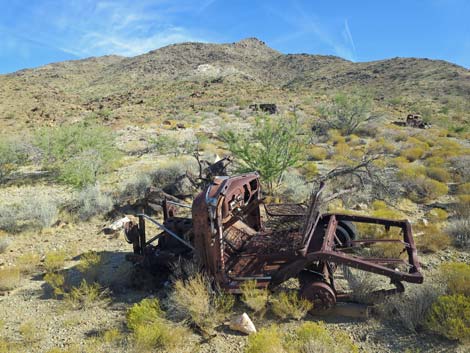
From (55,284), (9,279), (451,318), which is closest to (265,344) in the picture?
(451,318)

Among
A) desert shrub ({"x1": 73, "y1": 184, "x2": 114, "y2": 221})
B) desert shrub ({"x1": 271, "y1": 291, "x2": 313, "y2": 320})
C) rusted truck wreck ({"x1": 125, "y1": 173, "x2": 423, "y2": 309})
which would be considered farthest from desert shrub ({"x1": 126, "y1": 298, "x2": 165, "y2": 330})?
desert shrub ({"x1": 73, "y1": 184, "x2": 114, "y2": 221})

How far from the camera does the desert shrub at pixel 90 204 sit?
10055 mm

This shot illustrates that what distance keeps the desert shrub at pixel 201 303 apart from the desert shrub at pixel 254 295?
26cm

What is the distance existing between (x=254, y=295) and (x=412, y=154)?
45.2ft

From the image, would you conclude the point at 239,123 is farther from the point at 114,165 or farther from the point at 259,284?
the point at 259,284

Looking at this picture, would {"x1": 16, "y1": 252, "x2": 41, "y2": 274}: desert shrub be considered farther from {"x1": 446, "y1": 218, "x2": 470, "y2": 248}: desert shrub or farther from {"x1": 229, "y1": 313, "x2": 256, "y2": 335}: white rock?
{"x1": 446, "y1": 218, "x2": 470, "y2": 248}: desert shrub

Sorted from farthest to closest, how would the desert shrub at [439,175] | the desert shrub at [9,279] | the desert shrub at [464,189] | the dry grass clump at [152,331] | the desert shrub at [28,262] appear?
the desert shrub at [439,175] → the desert shrub at [464,189] → the desert shrub at [28,262] → the desert shrub at [9,279] → the dry grass clump at [152,331]

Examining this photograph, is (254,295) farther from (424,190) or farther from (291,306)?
(424,190)

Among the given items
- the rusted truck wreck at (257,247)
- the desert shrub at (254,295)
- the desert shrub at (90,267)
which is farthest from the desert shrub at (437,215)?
the desert shrub at (90,267)

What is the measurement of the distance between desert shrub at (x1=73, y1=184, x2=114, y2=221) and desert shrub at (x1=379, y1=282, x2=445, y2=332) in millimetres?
8083

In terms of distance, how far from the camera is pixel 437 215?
9.01m

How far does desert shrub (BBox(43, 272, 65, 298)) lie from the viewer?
603cm

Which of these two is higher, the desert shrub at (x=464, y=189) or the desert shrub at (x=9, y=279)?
the desert shrub at (x=464, y=189)

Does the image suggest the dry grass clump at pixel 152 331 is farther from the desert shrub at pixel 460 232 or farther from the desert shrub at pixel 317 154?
the desert shrub at pixel 317 154
